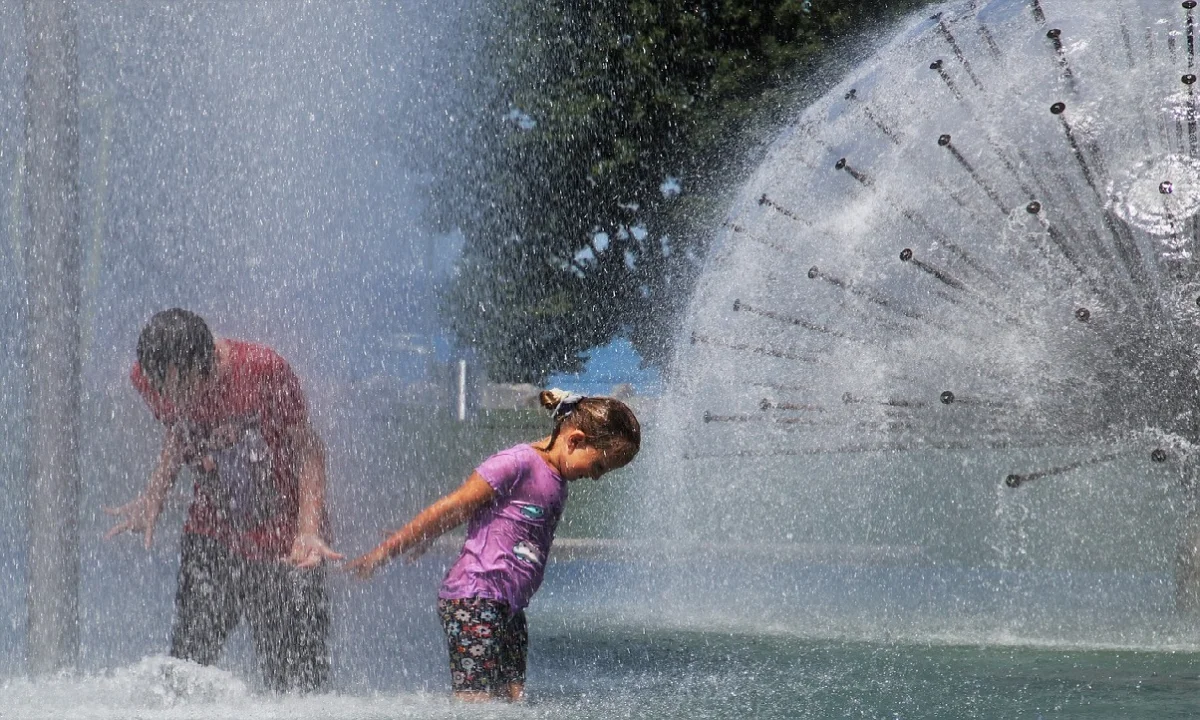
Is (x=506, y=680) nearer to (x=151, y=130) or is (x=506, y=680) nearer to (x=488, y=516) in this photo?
(x=488, y=516)

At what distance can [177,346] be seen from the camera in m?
4.10

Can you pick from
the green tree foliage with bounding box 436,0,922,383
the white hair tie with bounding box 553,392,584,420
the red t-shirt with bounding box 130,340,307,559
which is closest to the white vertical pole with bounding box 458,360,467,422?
the green tree foliage with bounding box 436,0,922,383

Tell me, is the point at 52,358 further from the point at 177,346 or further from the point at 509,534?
the point at 509,534

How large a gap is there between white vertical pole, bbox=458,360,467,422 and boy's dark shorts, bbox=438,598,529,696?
13771 millimetres

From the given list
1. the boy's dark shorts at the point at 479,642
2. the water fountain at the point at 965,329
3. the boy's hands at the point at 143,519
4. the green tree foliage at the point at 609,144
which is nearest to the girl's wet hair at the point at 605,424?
the boy's dark shorts at the point at 479,642

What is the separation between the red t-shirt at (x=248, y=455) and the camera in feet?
13.9

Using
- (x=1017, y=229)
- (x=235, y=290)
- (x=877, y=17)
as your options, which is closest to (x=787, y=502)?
(x=1017, y=229)

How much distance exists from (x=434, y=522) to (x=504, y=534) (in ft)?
0.65

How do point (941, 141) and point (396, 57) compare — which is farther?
point (396, 57)

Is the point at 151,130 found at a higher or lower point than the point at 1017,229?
higher

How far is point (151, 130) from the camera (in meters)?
7.74

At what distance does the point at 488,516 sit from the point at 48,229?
2.12 metres

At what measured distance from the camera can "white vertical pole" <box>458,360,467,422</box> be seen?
701 inches

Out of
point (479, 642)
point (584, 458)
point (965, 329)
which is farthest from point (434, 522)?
point (965, 329)
